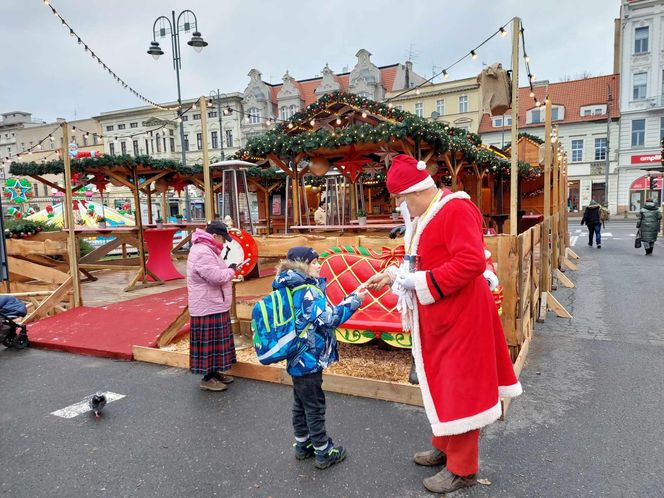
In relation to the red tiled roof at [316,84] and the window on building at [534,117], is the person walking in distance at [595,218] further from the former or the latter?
the red tiled roof at [316,84]

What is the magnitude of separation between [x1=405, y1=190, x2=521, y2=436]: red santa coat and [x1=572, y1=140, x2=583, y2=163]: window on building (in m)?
40.4

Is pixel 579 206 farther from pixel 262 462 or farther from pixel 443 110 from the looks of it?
pixel 262 462

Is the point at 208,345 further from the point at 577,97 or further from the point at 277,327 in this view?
the point at 577,97

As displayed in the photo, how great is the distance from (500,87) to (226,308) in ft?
12.2

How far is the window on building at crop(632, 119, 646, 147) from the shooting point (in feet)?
114

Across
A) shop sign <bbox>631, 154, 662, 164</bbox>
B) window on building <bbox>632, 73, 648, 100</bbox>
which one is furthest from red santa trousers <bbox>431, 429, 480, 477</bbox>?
window on building <bbox>632, 73, 648, 100</bbox>

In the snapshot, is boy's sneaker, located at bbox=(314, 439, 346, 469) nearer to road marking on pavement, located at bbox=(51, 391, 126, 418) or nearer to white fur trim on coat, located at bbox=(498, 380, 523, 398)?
white fur trim on coat, located at bbox=(498, 380, 523, 398)

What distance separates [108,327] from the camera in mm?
6258

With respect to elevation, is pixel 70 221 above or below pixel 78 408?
above

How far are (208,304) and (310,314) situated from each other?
5.95 ft

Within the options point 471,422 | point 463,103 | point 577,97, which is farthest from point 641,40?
point 471,422

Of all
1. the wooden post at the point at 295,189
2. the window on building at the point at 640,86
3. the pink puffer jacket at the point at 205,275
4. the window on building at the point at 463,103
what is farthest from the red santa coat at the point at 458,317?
the window on building at the point at 640,86

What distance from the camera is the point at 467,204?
98.6 inches

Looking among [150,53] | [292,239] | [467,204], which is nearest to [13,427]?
[292,239]
